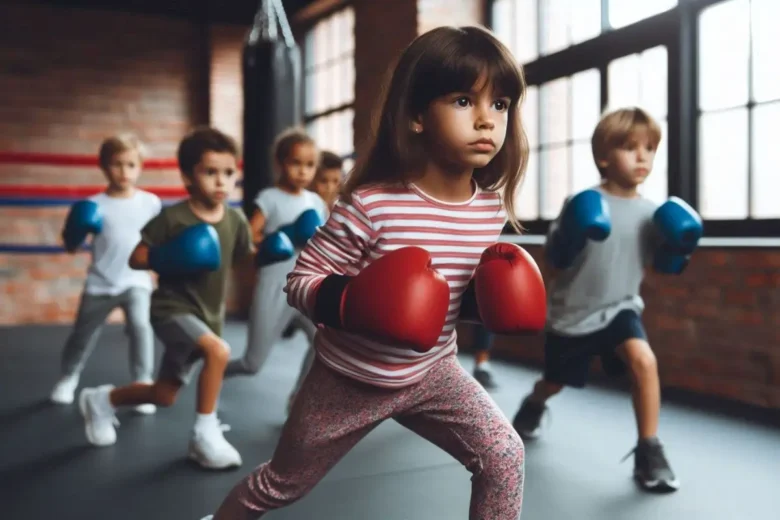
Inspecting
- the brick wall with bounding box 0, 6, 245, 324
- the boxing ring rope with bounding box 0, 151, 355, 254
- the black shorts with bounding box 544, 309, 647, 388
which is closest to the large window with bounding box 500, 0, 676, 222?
the black shorts with bounding box 544, 309, 647, 388

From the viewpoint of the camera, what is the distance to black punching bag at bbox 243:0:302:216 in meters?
4.55

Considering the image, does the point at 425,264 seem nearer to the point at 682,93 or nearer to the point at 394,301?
the point at 394,301

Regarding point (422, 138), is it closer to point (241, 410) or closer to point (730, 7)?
point (241, 410)

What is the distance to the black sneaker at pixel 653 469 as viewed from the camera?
6.15 feet

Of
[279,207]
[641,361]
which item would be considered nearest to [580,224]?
[641,361]

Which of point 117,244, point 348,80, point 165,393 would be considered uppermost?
point 348,80

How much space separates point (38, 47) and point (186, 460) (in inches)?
213

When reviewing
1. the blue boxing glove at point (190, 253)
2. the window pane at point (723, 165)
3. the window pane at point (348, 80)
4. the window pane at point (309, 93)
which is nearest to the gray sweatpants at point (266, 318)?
the blue boxing glove at point (190, 253)

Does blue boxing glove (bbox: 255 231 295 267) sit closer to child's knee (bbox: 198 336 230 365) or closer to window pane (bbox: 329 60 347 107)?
child's knee (bbox: 198 336 230 365)

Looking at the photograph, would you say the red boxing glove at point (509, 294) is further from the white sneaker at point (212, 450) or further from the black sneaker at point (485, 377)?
the black sneaker at point (485, 377)

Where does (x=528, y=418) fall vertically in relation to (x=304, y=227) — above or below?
below

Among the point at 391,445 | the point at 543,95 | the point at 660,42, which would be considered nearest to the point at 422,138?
the point at 391,445

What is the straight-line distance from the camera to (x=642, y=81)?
3477 millimetres

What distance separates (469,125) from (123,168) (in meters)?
2.30
